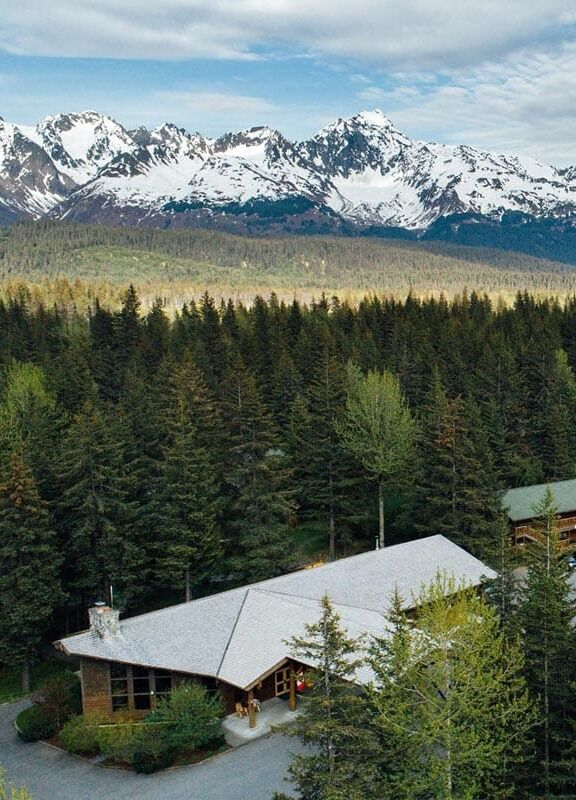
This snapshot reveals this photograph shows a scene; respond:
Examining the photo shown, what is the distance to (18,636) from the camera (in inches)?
1473

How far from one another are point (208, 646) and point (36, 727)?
7.83 m

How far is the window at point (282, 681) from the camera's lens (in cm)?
3334

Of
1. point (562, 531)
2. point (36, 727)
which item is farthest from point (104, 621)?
point (562, 531)

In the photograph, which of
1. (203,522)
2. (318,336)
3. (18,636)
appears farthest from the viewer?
(318,336)

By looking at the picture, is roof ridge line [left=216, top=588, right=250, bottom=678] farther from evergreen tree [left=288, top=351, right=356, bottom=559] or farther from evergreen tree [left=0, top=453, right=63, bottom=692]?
Answer: evergreen tree [left=288, top=351, right=356, bottom=559]

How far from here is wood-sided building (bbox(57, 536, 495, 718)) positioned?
31.5 metres

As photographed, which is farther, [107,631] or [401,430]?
[401,430]

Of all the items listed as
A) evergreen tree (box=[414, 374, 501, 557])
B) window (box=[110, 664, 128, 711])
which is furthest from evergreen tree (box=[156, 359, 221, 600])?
evergreen tree (box=[414, 374, 501, 557])

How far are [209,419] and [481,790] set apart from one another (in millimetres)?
35330

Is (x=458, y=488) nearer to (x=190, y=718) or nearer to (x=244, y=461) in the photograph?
(x=244, y=461)

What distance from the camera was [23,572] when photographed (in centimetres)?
3750

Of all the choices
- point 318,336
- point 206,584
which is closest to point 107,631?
point 206,584

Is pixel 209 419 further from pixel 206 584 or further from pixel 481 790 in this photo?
pixel 481 790

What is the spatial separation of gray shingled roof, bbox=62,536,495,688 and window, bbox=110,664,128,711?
3.90 ft
